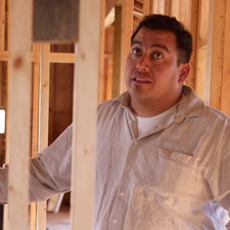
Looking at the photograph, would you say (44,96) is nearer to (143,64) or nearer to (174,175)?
(143,64)

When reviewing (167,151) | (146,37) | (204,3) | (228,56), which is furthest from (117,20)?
(167,151)

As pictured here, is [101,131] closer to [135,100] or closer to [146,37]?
[135,100]

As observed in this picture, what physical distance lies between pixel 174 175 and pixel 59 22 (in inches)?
31.3

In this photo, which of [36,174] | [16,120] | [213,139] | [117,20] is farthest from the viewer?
[117,20]

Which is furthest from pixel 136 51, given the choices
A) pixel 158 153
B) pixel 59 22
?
pixel 59 22

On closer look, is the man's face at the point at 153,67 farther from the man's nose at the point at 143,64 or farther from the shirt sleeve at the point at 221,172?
the shirt sleeve at the point at 221,172

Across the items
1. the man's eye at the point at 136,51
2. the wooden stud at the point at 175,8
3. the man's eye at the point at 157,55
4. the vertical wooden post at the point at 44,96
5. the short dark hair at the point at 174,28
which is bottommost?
the vertical wooden post at the point at 44,96

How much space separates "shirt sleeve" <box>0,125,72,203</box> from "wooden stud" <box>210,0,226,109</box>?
85 cm

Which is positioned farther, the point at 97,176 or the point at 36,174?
the point at 36,174

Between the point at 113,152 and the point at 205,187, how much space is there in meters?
0.39

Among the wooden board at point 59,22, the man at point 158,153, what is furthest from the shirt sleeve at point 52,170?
the wooden board at point 59,22

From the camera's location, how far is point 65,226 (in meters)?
5.74

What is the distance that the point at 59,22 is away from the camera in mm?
887

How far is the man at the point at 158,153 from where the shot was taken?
1.42 m
